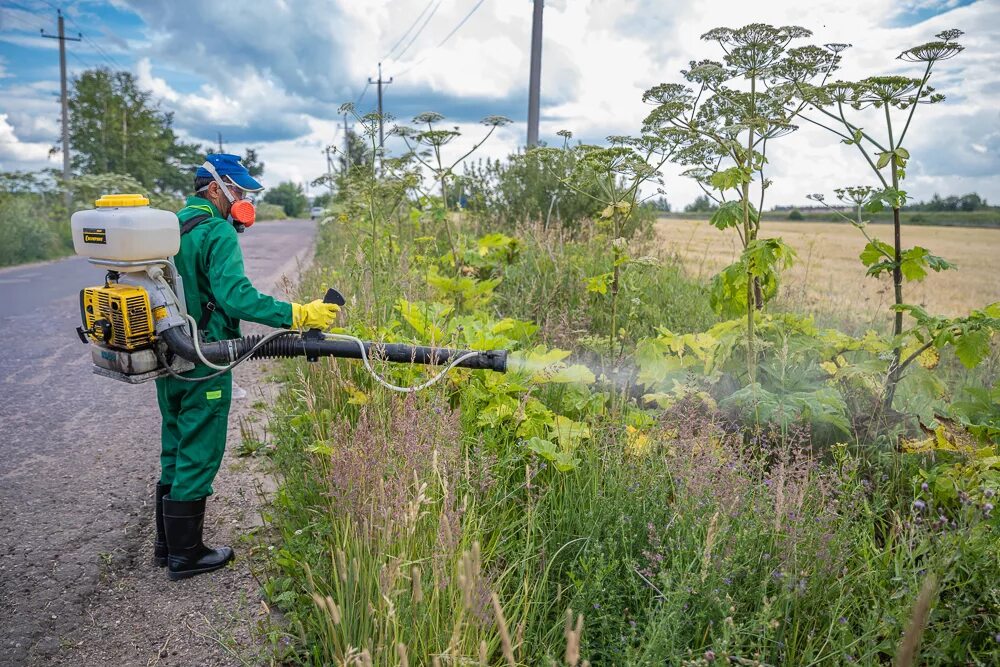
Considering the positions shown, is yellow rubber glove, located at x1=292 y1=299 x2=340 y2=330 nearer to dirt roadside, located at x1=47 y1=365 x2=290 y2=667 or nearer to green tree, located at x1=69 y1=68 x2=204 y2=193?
dirt roadside, located at x1=47 y1=365 x2=290 y2=667

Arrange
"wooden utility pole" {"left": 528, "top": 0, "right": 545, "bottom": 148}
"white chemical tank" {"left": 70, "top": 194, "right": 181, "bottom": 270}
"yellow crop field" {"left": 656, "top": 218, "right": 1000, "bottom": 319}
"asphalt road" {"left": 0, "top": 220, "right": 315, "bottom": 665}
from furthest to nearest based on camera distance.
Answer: "wooden utility pole" {"left": 528, "top": 0, "right": 545, "bottom": 148} → "yellow crop field" {"left": 656, "top": 218, "right": 1000, "bottom": 319} → "asphalt road" {"left": 0, "top": 220, "right": 315, "bottom": 665} → "white chemical tank" {"left": 70, "top": 194, "right": 181, "bottom": 270}

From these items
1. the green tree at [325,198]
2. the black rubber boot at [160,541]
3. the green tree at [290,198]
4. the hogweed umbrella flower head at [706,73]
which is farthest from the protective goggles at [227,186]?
the green tree at [290,198]

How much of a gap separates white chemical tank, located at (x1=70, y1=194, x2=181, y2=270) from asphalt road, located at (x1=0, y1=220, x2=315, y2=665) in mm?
1506

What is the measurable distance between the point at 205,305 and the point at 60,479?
5.83 ft

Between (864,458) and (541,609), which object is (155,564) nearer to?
(541,609)

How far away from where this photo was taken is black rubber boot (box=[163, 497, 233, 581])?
3.10 metres

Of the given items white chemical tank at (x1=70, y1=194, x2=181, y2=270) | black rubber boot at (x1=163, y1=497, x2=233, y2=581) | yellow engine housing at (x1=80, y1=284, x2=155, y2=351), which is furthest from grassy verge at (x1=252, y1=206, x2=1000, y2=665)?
white chemical tank at (x1=70, y1=194, x2=181, y2=270)

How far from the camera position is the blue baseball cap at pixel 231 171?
3293mm

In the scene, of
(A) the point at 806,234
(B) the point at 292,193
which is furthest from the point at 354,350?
(B) the point at 292,193

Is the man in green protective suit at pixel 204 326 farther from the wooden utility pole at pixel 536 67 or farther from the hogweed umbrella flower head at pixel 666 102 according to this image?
the wooden utility pole at pixel 536 67

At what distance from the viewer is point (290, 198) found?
84312 millimetres

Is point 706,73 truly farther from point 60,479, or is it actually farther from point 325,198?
point 325,198

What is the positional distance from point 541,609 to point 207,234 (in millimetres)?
2193

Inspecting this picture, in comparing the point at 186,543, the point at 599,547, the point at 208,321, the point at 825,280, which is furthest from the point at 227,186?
the point at 825,280
